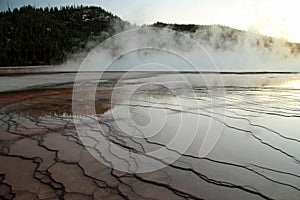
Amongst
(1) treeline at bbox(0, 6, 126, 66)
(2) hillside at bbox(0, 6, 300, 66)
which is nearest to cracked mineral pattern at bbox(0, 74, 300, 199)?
(2) hillside at bbox(0, 6, 300, 66)

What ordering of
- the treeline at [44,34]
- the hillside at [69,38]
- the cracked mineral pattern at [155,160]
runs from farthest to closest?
1. the treeline at [44,34]
2. the hillside at [69,38]
3. the cracked mineral pattern at [155,160]

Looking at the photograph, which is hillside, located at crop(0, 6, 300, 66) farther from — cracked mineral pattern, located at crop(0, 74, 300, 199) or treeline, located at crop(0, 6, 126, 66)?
cracked mineral pattern, located at crop(0, 74, 300, 199)

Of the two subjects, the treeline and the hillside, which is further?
the treeline

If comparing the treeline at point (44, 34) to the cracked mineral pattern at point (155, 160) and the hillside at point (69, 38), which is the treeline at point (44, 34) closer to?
the hillside at point (69, 38)

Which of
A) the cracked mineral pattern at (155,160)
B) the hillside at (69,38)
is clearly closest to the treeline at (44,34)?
the hillside at (69,38)

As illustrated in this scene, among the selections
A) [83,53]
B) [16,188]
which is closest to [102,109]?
[16,188]

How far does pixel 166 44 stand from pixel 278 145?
106ft

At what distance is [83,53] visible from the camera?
172 feet

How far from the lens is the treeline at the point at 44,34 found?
49219 mm

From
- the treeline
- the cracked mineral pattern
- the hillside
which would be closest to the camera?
the cracked mineral pattern

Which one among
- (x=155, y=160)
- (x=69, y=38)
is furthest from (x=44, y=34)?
(x=155, y=160)

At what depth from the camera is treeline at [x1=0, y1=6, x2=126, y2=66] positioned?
161 feet

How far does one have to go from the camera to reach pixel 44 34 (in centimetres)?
6131

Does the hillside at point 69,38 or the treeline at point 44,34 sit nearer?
the hillside at point 69,38
